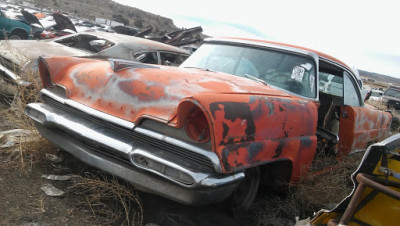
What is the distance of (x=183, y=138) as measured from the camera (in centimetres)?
216

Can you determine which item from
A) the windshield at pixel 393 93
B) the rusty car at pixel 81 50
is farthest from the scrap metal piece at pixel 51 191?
the windshield at pixel 393 93

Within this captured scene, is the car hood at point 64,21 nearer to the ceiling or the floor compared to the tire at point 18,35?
nearer to the ceiling

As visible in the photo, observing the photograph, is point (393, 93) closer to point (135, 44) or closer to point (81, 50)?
point (135, 44)

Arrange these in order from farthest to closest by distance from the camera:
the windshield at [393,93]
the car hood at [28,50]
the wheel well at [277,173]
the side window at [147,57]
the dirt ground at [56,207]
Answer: the windshield at [393,93] < the side window at [147,57] < the car hood at [28,50] < the wheel well at [277,173] < the dirt ground at [56,207]

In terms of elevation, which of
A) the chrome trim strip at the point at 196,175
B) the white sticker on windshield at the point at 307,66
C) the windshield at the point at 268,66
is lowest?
A: the chrome trim strip at the point at 196,175

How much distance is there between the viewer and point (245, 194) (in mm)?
2609

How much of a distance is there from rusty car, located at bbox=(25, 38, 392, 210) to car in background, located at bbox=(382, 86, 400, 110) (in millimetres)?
15616

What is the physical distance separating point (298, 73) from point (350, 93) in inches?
51.9

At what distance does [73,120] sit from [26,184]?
632 mm

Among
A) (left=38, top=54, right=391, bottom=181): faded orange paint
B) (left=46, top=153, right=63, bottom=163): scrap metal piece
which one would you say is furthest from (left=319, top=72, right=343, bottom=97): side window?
(left=46, top=153, right=63, bottom=163): scrap metal piece

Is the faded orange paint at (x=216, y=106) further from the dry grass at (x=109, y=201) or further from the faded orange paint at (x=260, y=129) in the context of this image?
the dry grass at (x=109, y=201)

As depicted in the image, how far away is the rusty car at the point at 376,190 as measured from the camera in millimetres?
1887

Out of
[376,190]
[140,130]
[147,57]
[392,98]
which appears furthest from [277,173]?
[392,98]

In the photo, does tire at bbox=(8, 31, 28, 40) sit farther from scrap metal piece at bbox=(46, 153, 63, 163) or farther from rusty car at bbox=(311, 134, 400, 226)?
rusty car at bbox=(311, 134, 400, 226)
